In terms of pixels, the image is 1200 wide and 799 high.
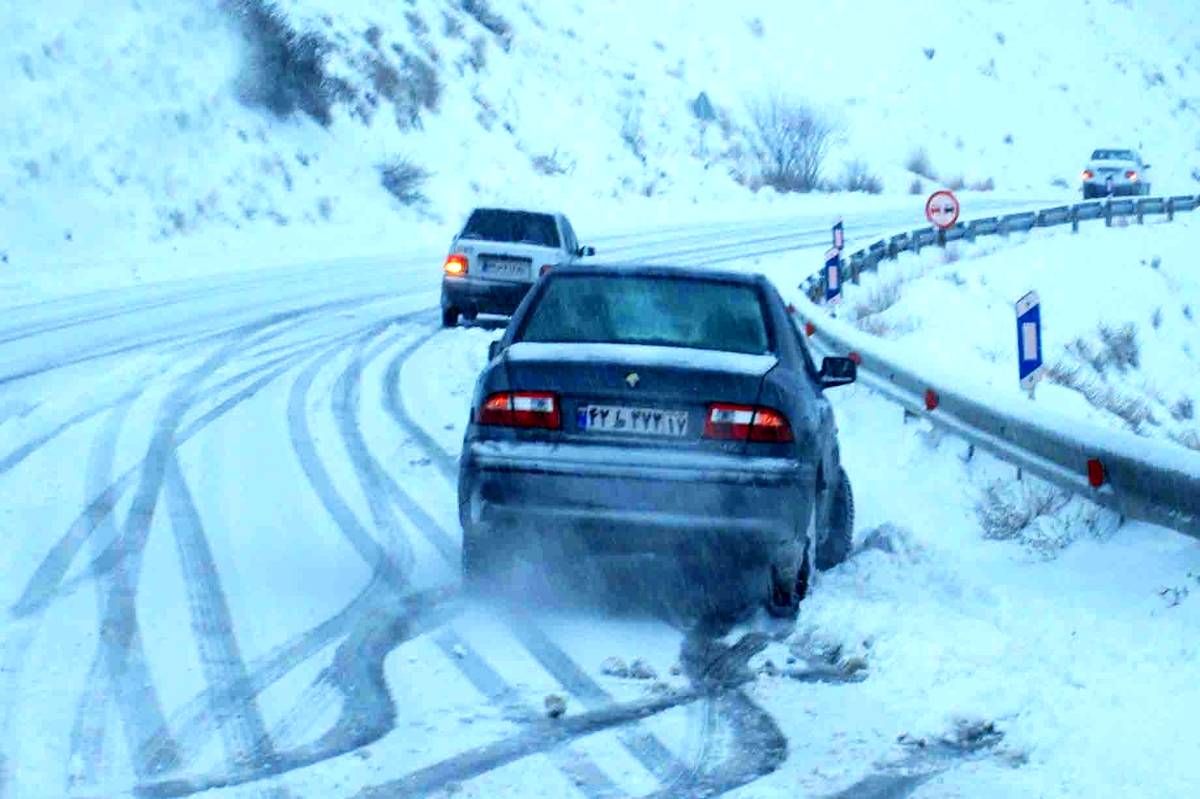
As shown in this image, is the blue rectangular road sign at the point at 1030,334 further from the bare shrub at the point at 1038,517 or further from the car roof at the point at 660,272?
the car roof at the point at 660,272

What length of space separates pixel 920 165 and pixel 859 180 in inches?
297

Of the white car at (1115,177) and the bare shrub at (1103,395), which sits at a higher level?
the white car at (1115,177)

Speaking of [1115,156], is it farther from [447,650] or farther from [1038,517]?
[447,650]

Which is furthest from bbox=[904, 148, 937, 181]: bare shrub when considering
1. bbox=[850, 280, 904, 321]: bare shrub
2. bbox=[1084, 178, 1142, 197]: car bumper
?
bbox=[850, 280, 904, 321]: bare shrub

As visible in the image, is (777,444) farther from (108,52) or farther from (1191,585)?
(108,52)

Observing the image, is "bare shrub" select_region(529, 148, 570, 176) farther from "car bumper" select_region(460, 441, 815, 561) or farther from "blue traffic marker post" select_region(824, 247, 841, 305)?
"car bumper" select_region(460, 441, 815, 561)

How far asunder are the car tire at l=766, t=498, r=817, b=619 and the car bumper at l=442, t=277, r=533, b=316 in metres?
12.4

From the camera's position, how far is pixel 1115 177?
1869 inches

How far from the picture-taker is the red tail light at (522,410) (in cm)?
753

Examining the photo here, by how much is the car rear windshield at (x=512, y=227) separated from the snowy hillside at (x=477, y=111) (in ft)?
20.3

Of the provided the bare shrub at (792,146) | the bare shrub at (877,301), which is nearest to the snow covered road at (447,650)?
the bare shrub at (877,301)

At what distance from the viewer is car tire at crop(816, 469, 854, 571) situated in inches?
350

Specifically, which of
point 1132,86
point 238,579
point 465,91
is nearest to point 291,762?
point 238,579

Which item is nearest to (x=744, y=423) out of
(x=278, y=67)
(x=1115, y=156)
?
(x=278, y=67)
